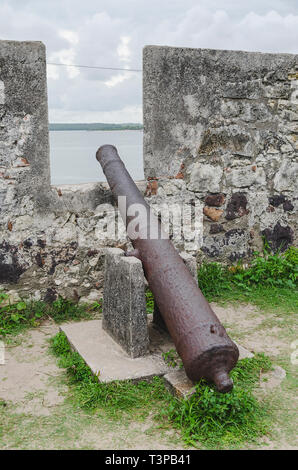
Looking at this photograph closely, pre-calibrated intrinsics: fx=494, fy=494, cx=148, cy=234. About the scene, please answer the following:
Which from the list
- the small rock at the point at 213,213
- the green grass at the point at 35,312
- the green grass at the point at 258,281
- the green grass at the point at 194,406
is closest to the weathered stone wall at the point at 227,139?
the small rock at the point at 213,213

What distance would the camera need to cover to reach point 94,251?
4434mm

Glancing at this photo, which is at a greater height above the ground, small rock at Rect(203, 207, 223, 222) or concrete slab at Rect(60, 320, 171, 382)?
small rock at Rect(203, 207, 223, 222)

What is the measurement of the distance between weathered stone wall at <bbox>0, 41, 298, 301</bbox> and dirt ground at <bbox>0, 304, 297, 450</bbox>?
2.38 ft

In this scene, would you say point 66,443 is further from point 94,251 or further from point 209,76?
point 209,76

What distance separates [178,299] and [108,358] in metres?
0.70

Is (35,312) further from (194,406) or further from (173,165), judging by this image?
(194,406)

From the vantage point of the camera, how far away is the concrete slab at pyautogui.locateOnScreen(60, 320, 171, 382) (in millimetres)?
3098

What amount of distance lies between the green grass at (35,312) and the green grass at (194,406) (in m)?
0.98

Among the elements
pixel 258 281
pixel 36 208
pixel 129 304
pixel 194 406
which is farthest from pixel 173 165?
pixel 194 406

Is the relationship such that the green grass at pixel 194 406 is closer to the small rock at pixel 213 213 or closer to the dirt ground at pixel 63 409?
the dirt ground at pixel 63 409

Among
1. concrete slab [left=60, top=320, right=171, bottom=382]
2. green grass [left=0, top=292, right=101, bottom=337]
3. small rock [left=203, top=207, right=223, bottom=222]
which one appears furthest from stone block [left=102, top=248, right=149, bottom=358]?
small rock [left=203, top=207, right=223, bottom=222]

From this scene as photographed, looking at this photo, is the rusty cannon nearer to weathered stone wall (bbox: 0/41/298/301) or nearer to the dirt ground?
the dirt ground

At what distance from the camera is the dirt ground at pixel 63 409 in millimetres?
2549

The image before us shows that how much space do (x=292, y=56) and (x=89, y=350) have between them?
3511mm
